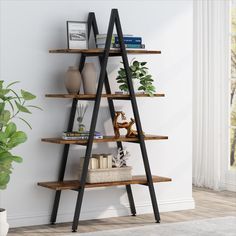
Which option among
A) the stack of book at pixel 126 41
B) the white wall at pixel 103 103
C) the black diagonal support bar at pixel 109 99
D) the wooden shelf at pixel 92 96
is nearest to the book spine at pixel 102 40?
the stack of book at pixel 126 41

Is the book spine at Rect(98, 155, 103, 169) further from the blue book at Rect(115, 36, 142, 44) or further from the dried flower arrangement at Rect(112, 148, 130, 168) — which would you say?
the blue book at Rect(115, 36, 142, 44)

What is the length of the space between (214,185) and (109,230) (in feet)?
7.68

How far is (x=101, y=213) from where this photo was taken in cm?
557

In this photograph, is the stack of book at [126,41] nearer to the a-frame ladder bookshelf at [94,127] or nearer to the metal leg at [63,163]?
the a-frame ladder bookshelf at [94,127]

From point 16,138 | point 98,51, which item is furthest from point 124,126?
point 16,138

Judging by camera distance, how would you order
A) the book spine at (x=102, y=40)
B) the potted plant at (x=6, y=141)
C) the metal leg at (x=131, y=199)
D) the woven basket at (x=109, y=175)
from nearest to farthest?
the potted plant at (x=6, y=141)
the woven basket at (x=109, y=175)
the book spine at (x=102, y=40)
the metal leg at (x=131, y=199)

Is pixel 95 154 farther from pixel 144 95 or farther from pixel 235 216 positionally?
pixel 235 216

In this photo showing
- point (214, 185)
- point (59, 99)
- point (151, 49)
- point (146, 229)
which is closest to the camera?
point (146, 229)

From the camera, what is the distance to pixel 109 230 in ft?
16.5

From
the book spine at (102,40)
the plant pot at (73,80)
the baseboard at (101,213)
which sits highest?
the book spine at (102,40)

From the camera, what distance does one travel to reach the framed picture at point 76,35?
5.18 meters

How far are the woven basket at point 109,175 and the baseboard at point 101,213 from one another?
1.38 feet

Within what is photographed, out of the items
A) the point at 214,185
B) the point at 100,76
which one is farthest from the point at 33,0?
the point at 214,185

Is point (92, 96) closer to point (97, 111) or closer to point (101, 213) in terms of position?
point (97, 111)
